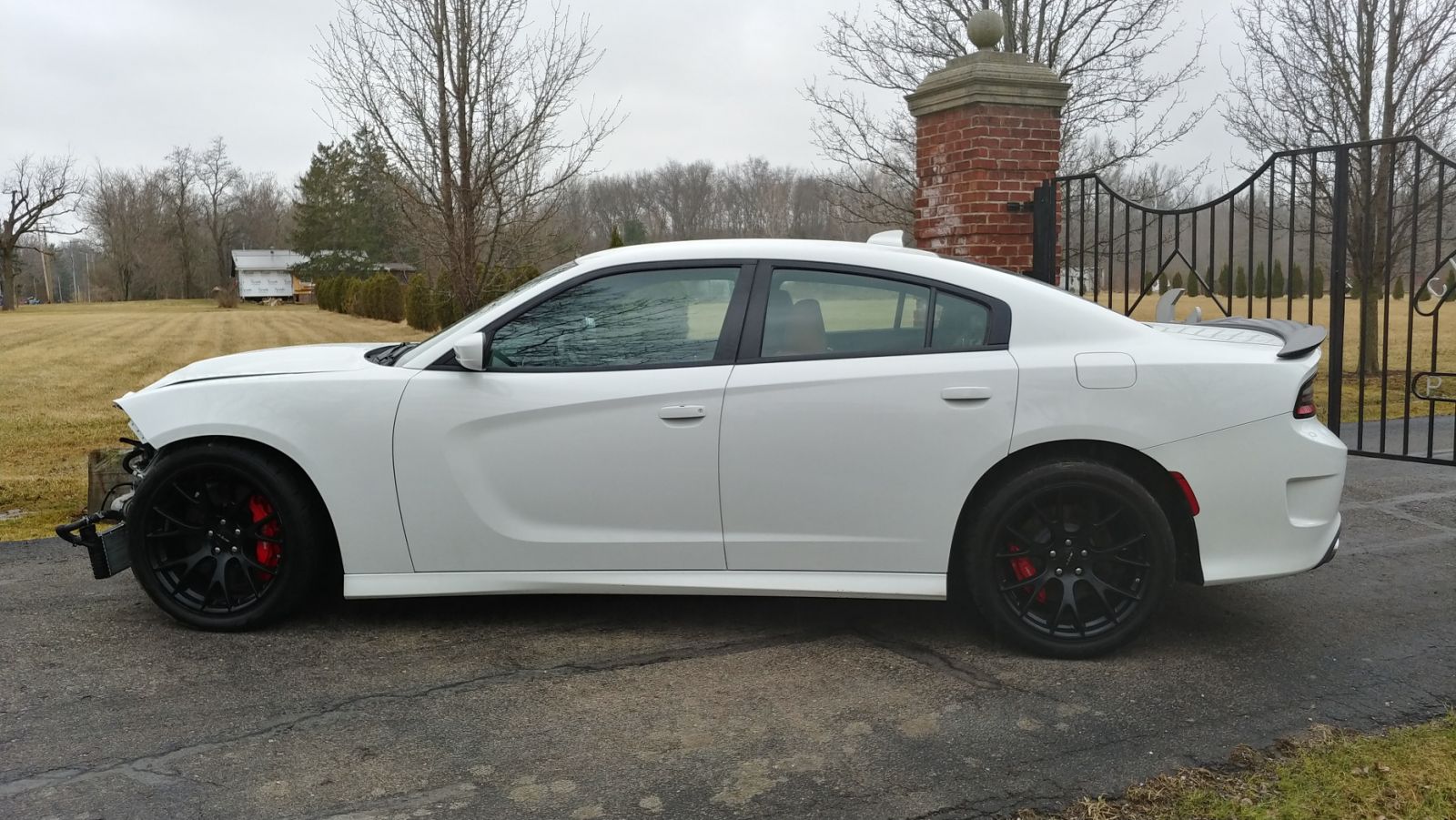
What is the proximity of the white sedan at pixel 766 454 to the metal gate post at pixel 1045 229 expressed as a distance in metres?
3.54

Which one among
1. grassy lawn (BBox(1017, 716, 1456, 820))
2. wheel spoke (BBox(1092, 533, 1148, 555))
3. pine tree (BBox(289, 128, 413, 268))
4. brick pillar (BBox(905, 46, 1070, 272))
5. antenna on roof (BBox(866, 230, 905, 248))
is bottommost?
grassy lawn (BBox(1017, 716, 1456, 820))

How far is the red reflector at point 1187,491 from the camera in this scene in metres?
3.92

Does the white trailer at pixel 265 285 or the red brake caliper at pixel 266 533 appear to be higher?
the white trailer at pixel 265 285

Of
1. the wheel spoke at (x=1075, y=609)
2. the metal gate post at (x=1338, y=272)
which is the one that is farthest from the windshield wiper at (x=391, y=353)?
the metal gate post at (x=1338, y=272)

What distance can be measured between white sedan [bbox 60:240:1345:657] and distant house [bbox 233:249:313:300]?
3345 inches

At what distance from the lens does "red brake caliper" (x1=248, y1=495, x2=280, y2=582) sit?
13.9 ft

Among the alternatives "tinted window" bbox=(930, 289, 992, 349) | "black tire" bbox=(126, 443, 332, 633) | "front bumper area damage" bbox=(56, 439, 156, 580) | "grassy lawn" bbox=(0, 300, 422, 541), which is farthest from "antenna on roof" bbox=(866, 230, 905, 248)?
"grassy lawn" bbox=(0, 300, 422, 541)

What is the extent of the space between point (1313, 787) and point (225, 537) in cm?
380

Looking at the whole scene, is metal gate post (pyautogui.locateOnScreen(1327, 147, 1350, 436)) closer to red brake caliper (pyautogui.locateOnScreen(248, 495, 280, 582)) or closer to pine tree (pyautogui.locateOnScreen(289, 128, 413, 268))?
red brake caliper (pyautogui.locateOnScreen(248, 495, 280, 582))

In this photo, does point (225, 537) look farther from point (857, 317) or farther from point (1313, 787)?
point (1313, 787)

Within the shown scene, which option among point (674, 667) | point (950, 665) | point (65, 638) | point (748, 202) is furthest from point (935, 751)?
point (748, 202)

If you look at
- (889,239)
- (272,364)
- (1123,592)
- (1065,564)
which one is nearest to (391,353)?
(272,364)

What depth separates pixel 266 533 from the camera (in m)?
4.24

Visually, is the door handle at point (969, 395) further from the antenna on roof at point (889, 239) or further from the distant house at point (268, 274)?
the distant house at point (268, 274)
